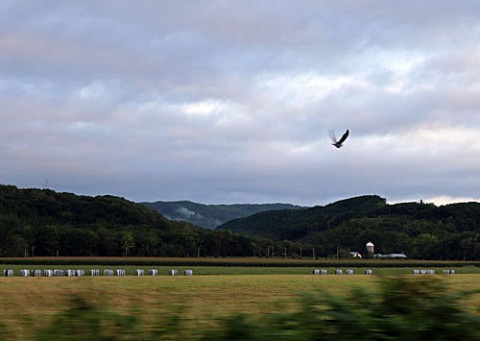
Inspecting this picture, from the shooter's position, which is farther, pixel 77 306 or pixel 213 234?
pixel 213 234

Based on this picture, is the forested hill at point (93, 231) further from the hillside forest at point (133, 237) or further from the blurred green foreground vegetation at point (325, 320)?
the blurred green foreground vegetation at point (325, 320)

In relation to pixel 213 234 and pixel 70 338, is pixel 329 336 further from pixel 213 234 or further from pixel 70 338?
pixel 213 234

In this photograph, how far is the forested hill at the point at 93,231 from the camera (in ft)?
472

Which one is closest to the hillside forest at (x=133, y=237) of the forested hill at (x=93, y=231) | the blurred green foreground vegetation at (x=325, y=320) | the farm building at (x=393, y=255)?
the forested hill at (x=93, y=231)

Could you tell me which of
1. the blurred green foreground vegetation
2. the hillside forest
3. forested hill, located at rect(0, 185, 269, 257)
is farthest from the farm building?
the blurred green foreground vegetation

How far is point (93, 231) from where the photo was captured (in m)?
155

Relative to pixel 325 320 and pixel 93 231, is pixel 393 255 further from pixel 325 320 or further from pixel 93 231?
pixel 325 320

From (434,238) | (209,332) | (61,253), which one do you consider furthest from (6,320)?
(434,238)

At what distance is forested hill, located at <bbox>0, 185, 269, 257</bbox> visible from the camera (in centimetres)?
14400

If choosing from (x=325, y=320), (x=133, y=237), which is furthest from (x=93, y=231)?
(x=325, y=320)

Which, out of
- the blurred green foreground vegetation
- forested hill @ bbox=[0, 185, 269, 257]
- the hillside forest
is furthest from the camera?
the hillside forest

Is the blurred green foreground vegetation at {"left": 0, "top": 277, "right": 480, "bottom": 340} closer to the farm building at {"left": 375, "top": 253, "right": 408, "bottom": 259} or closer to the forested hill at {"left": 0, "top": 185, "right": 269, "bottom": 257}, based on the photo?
the forested hill at {"left": 0, "top": 185, "right": 269, "bottom": 257}

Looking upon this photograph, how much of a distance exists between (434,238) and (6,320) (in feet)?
611

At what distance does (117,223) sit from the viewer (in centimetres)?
18100
